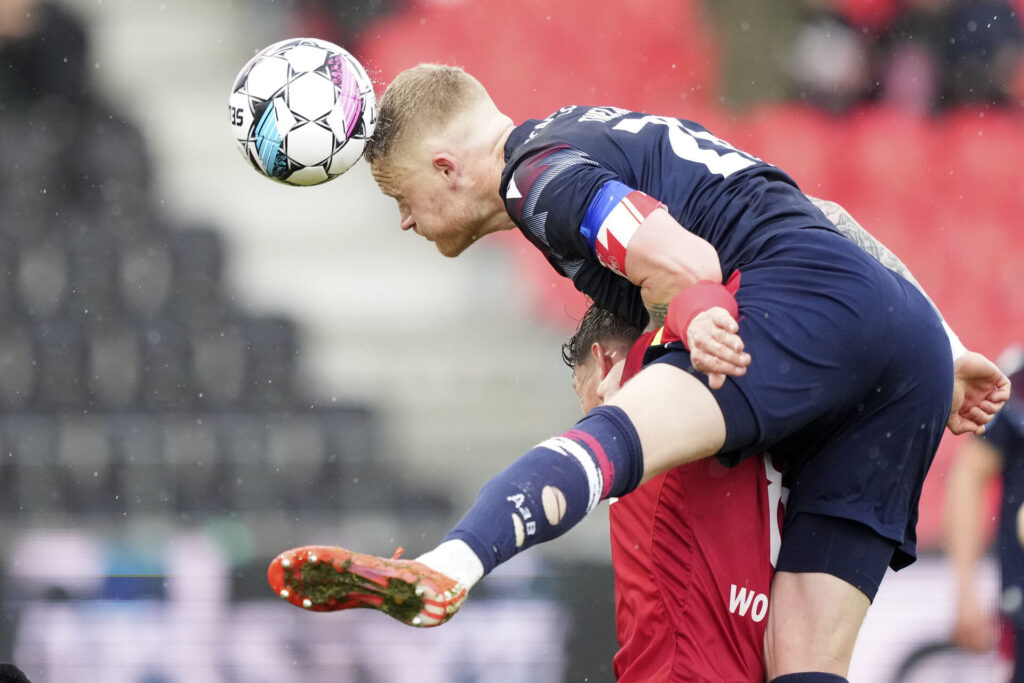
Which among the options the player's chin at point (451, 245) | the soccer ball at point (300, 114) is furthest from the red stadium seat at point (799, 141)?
the soccer ball at point (300, 114)

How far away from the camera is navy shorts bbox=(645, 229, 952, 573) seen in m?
2.05

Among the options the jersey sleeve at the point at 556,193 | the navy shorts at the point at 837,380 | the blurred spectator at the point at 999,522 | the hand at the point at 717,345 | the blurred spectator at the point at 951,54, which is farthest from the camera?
the blurred spectator at the point at 951,54

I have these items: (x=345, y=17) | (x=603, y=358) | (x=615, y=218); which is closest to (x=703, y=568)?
(x=603, y=358)

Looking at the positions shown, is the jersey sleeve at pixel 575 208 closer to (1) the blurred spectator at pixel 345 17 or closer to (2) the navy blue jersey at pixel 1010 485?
(2) the navy blue jersey at pixel 1010 485

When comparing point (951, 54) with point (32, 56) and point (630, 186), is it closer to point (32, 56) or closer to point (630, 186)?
point (630, 186)

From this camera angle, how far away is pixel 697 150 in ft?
7.85

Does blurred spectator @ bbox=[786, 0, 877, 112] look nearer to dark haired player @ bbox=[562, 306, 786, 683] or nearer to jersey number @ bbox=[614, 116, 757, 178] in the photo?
jersey number @ bbox=[614, 116, 757, 178]

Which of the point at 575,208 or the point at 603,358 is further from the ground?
the point at 575,208

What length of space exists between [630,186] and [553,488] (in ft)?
2.34

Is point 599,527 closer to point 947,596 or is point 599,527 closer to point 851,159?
point 947,596

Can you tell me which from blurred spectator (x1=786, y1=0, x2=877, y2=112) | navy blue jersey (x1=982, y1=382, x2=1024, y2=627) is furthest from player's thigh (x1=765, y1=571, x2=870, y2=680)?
blurred spectator (x1=786, y1=0, x2=877, y2=112)

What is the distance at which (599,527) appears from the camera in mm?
4977

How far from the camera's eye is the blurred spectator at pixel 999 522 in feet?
13.8

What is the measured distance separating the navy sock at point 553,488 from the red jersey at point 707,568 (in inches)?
15.1
